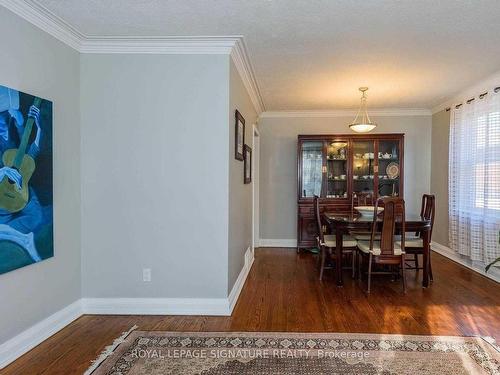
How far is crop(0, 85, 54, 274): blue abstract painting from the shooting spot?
220cm

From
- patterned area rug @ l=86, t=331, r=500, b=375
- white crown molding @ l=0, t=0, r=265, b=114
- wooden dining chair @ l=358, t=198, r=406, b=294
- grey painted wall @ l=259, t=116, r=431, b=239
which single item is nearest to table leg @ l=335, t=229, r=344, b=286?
wooden dining chair @ l=358, t=198, r=406, b=294

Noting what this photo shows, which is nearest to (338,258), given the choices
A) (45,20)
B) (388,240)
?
(388,240)

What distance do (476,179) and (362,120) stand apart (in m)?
2.21

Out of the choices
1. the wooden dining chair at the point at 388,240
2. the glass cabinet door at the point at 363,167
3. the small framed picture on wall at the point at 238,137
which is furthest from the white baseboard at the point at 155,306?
the glass cabinet door at the point at 363,167

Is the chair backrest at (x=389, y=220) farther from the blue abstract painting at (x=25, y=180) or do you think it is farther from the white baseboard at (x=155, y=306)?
the blue abstract painting at (x=25, y=180)

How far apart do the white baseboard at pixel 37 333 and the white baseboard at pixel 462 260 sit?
4.49 metres

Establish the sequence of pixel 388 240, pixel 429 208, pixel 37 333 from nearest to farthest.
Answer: pixel 37 333
pixel 388 240
pixel 429 208

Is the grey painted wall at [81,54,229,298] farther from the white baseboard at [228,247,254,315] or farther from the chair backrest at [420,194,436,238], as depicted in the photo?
the chair backrest at [420,194,436,238]

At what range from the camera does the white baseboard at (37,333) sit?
222 centimetres

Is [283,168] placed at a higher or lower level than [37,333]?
higher

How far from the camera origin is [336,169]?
18.6ft

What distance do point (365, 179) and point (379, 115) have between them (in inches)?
47.4

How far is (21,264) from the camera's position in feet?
7.59

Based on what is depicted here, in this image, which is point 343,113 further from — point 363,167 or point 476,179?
point 476,179
